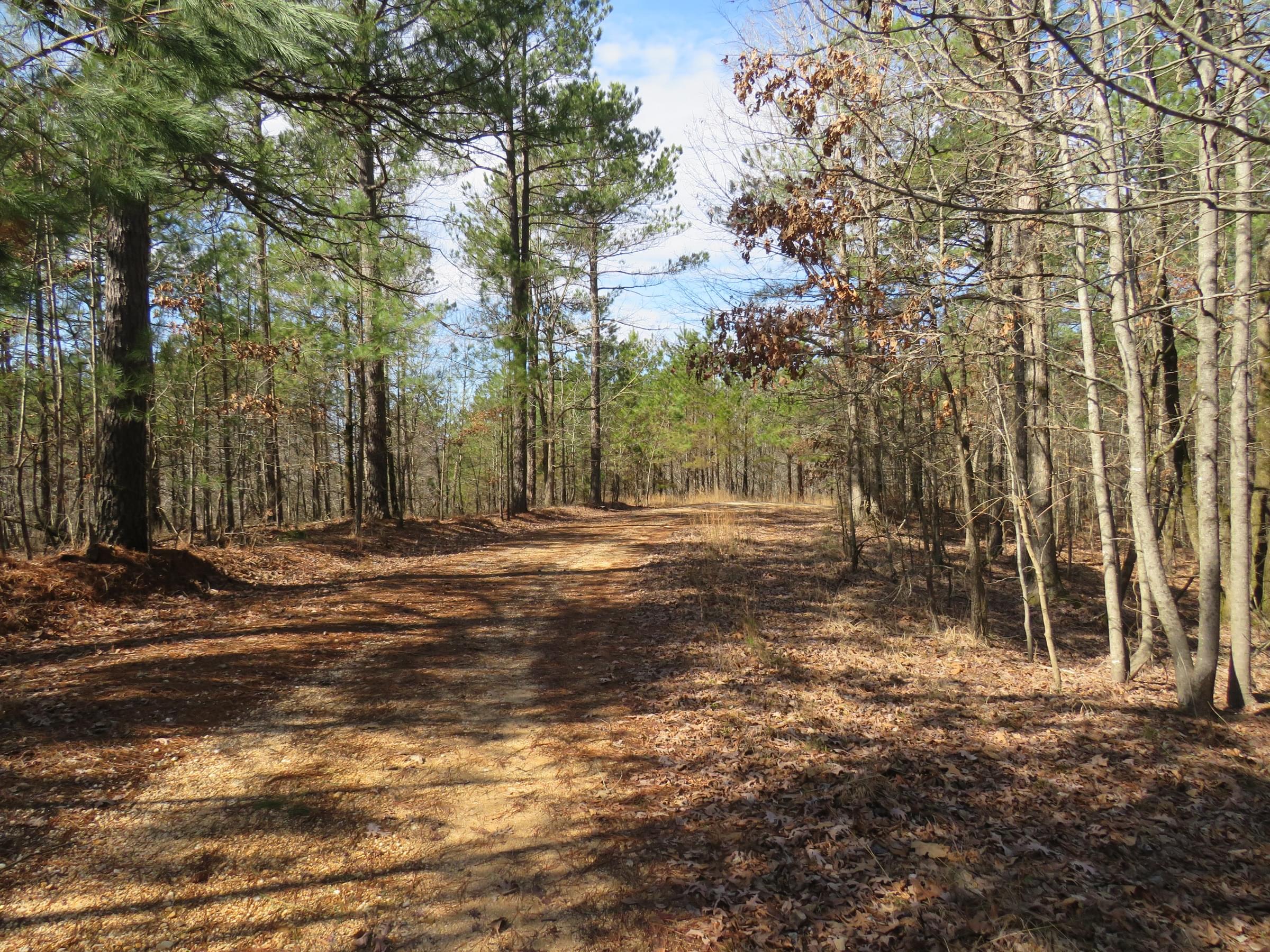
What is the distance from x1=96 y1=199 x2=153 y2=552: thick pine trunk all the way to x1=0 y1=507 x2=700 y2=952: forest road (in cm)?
362

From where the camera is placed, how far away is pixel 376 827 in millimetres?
3527

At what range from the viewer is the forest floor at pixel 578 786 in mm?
2920

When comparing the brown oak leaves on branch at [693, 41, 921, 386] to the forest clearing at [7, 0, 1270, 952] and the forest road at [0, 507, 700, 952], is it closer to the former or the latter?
the forest clearing at [7, 0, 1270, 952]

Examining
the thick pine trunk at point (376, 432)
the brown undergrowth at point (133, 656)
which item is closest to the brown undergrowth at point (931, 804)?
the brown undergrowth at point (133, 656)

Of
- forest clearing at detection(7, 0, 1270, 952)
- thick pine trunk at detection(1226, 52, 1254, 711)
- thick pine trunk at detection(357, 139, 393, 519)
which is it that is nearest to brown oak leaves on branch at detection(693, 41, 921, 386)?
forest clearing at detection(7, 0, 1270, 952)

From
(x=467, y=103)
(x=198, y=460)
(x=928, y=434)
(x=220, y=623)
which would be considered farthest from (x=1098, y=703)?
(x=198, y=460)

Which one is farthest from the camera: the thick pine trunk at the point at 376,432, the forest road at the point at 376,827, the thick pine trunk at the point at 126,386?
the thick pine trunk at the point at 376,432

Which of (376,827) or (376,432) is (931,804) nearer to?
(376,827)

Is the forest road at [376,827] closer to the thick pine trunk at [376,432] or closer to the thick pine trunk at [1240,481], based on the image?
the thick pine trunk at [1240,481]

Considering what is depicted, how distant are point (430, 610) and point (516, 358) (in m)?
9.63

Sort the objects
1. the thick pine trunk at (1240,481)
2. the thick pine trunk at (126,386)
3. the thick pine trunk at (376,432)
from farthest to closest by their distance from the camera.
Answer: the thick pine trunk at (376,432)
the thick pine trunk at (126,386)
the thick pine trunk at (1240,481)

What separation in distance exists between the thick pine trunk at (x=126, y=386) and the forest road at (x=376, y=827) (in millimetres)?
3616

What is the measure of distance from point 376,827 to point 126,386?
6330 millimetres

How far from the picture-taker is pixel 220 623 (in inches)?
259
